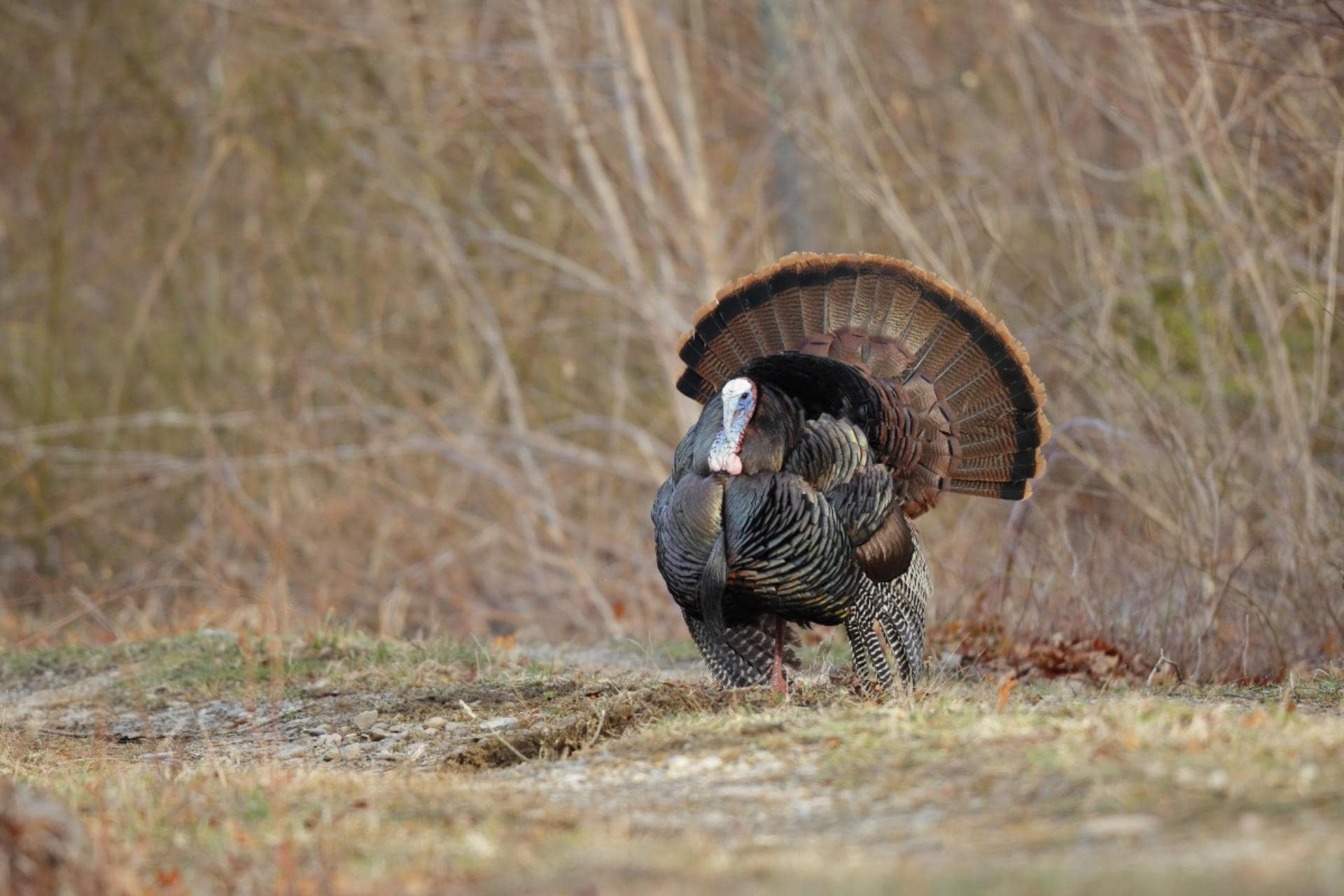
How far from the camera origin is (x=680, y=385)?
21.6ft

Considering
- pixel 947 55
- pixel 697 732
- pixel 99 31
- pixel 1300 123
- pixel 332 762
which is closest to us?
pixel 697 732

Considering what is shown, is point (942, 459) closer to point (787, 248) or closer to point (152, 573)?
point (787, 248)

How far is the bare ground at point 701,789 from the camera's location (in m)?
2.79

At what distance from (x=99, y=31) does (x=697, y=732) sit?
1073 cm

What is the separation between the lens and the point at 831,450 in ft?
18.4

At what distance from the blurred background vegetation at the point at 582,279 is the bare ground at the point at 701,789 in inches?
83.7

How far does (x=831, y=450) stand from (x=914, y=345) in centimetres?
99

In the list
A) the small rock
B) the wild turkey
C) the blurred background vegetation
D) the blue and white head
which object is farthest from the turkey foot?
the small rock

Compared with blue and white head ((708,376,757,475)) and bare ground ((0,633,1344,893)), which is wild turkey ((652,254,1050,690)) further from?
bare ground ((0,633,1344,893))

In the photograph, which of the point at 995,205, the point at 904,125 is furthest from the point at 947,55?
the point at 995,205

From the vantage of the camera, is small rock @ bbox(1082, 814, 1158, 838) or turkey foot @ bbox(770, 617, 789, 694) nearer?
small rock @ bbox(1082, 814, 1158, 838)

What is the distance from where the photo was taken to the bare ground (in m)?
2.79

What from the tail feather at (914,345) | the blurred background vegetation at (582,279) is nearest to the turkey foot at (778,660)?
the tail feather at (914,345)

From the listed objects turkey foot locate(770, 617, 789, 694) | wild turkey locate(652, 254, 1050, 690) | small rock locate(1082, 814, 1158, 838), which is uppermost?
wild turkey locate(652, 254, 1050, 690)
